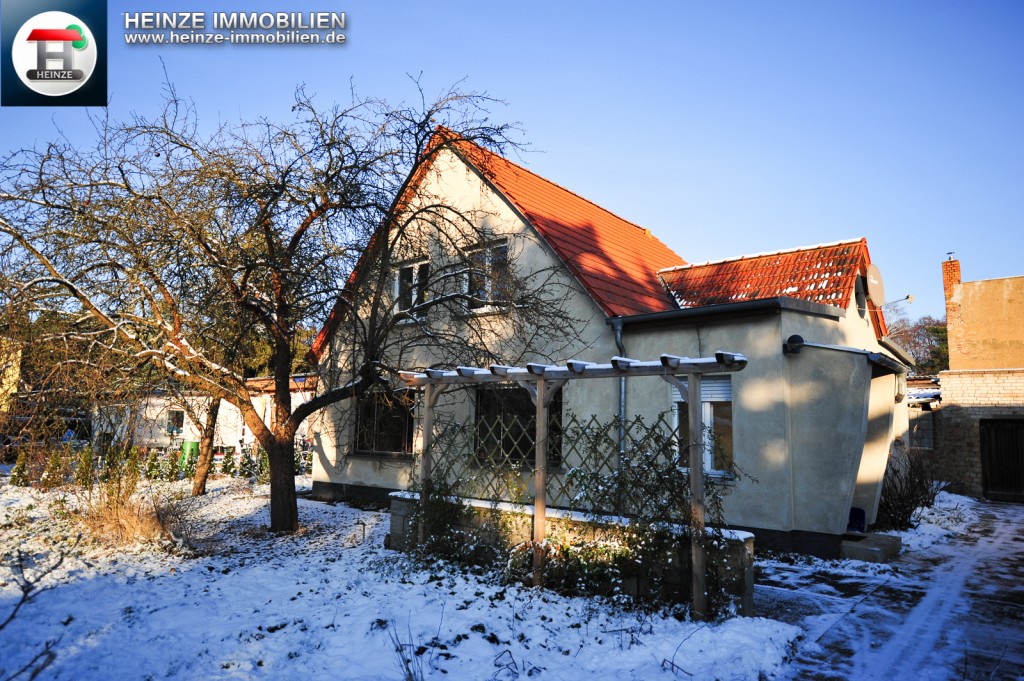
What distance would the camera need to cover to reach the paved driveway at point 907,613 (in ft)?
15.7

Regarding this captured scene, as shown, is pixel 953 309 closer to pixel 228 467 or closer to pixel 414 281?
pixel 414 281

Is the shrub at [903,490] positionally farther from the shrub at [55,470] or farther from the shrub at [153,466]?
the shrub at [153,466]

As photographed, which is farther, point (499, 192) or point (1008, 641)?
point (499, 192)

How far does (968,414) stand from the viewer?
17375 mm

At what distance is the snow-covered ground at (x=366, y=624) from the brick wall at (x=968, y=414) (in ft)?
40.9

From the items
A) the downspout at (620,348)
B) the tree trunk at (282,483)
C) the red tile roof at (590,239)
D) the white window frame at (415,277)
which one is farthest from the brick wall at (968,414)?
the tree trunk at (282,483)

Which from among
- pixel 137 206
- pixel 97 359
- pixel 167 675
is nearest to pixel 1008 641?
pixel 167 675

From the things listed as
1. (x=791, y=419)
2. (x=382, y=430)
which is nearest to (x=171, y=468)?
(x=382, y=430)

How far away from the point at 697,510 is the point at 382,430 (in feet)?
29.2

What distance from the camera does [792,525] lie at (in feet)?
27.5

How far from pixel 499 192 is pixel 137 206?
604cm

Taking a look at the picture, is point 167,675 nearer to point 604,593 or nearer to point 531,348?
point 604,593

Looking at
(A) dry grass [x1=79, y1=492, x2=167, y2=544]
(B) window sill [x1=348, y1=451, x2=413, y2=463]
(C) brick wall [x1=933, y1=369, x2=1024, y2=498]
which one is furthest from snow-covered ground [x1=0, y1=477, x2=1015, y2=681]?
(C) brick wall [x1=933, y1=369, x2=1024, y2=498]

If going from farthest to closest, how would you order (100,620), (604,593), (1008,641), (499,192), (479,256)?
(499,192), (479,256), (604,593), (100,620), (1008,641)
